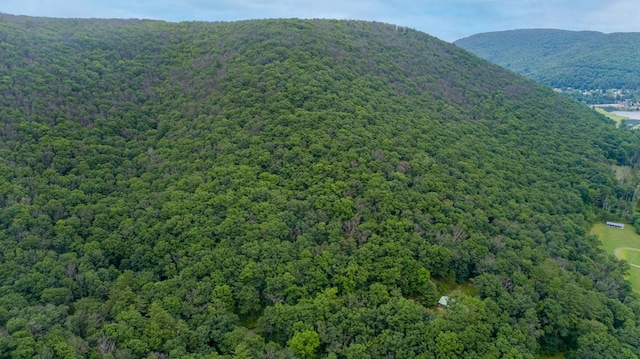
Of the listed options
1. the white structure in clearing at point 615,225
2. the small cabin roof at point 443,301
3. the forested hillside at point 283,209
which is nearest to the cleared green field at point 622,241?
the white structure in clearing at point 615,225

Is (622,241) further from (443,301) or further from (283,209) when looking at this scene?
(283,209)

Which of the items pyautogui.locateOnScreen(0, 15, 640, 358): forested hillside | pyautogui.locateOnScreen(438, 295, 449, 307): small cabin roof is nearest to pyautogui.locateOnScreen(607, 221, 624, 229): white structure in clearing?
pyautogui.locateOnScreen(0, 15, 640, 358): forested hillside

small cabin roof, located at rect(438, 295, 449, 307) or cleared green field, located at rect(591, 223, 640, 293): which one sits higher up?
cleared green field, located at rect(591, 223, 640, 293)

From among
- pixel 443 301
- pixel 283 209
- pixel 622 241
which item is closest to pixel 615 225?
pixel 622 241

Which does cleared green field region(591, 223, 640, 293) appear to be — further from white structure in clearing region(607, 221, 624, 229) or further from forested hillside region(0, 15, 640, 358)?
forested hillside region(0, 15, 640, 358)

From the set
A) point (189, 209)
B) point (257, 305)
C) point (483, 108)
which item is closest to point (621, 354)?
point (257, 305)

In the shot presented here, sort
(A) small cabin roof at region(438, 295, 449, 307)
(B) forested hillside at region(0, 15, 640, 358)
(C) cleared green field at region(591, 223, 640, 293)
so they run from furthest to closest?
(C) cleared green field at region(591, 223, 640, 293) → (A) small cabin roof at region(438, 295, 449, 307) → (B) forested hillside at region(0, 15, 640, 358)

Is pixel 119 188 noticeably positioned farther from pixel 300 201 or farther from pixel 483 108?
pixel 483 108
